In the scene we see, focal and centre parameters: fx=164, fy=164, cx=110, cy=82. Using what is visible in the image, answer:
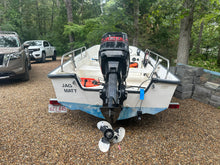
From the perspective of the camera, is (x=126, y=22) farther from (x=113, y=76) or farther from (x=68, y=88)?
(x=113, y=76)

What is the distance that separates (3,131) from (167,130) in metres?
3.17

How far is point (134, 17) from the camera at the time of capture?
948 cm

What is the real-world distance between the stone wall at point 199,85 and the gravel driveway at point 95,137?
373 mm

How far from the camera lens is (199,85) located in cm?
491

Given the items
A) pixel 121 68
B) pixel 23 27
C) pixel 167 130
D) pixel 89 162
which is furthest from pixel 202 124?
pixel 23 27

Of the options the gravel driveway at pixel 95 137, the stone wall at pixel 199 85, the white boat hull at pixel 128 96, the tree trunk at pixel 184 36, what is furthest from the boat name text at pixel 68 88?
the tree trunk at pixel 184 36

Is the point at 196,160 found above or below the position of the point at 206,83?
below

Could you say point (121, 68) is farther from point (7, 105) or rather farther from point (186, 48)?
point (186, 48)

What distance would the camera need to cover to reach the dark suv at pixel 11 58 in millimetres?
5441

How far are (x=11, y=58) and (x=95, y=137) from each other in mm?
4402

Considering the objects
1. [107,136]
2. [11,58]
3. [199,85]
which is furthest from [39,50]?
[107,136]

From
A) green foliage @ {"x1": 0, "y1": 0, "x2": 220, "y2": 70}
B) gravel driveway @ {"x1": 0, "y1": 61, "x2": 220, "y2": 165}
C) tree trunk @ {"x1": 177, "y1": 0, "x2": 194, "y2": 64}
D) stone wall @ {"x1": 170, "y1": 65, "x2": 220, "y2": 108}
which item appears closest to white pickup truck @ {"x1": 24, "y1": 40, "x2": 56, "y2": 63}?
green foliage @ {"x1": 0, "y1": 0, "x2": 220, "y2": 70}

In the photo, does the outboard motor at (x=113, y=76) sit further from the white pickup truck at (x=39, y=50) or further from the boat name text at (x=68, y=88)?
the white pickup truck at (x=39, y=50)

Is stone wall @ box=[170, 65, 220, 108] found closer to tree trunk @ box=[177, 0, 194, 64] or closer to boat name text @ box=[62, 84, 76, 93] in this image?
tree trunk @ box=[177, 0, 194, 64]
